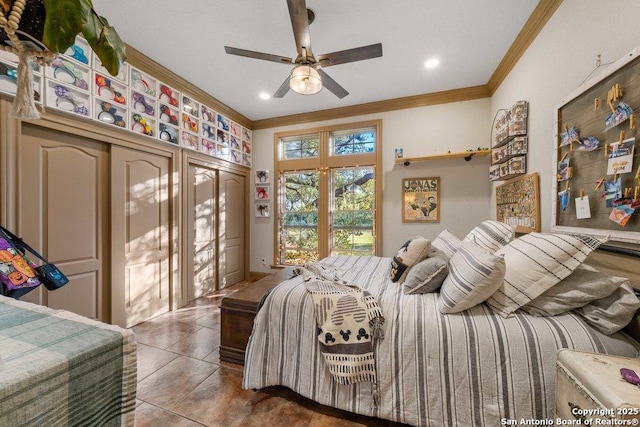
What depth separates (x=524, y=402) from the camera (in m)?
1.12

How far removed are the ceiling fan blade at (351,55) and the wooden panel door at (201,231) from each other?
7.38ft

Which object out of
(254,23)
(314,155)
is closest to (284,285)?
(254,23)

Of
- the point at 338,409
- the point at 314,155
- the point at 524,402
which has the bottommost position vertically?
the point at 338,409

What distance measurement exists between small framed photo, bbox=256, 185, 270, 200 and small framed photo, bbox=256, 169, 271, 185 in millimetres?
80

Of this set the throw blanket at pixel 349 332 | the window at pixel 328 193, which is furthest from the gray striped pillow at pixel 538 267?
the window at pixel 328 193

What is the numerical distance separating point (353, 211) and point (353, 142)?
1088mm

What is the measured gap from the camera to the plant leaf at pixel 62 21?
625 millimetres

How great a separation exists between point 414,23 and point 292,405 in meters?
3.02

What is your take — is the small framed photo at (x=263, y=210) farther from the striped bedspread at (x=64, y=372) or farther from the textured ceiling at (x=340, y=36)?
the striped bedspread at (x=64, y=372)

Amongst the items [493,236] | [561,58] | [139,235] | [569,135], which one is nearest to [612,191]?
[569,135]

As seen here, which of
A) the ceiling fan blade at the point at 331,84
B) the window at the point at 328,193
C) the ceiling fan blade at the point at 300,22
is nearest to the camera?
the ceiling fan blade at the point at 300,22

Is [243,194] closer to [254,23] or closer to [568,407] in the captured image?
[254,23]

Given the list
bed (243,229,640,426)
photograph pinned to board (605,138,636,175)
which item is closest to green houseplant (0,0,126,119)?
bed (243,229,640,426)

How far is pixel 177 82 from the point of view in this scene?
292 centimetres
